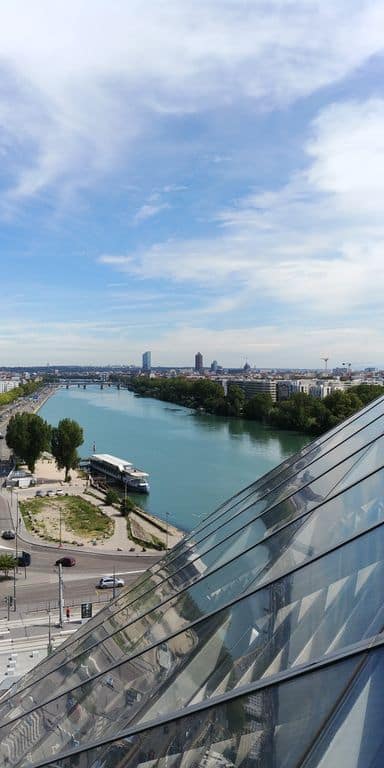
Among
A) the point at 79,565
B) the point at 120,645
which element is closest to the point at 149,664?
the point at 120,645

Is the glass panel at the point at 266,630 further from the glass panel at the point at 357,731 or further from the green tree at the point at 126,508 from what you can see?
the green tree at the point at 126,508

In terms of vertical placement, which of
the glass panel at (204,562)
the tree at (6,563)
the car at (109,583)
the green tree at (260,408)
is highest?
the glass panel at (204,562)

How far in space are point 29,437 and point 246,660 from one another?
30.1 m

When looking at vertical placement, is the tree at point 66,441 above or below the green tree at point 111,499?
above

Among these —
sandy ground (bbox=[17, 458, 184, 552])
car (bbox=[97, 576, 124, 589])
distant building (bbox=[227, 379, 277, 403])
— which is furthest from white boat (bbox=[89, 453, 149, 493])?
distant building (bbox=[227, 379, 277, 403])

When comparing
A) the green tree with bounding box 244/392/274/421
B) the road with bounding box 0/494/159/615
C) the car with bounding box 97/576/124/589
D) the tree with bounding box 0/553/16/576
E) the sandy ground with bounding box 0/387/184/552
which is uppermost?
the green tree with bounding box 244/392/274/421

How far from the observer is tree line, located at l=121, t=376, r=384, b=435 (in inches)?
1971

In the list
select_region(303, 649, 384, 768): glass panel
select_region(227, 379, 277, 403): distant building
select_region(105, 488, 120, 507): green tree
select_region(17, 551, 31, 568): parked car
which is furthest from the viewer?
select_region(227, 379, 277, 403): distant building

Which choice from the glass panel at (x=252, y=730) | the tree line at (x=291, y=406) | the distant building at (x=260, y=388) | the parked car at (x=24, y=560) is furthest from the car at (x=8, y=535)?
the distant building at (x=260, y=388)

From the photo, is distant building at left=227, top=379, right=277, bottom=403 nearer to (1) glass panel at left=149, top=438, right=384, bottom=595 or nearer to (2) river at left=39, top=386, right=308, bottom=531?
(2) river at left=39, top=386, right=308, bottom=531

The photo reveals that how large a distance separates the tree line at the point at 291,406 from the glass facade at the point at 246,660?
98.9ft

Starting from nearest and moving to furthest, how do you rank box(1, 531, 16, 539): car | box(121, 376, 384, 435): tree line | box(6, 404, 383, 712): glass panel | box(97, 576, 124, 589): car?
1. box(6, 404, 383, 712): glass panel
2. box(97, 576, 124, 589): car
3. box(1, 531, 16, 539): car
4. box(121, 376, 384, 435): tree line

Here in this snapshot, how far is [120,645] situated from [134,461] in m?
34.7

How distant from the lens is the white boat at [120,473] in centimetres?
2839
